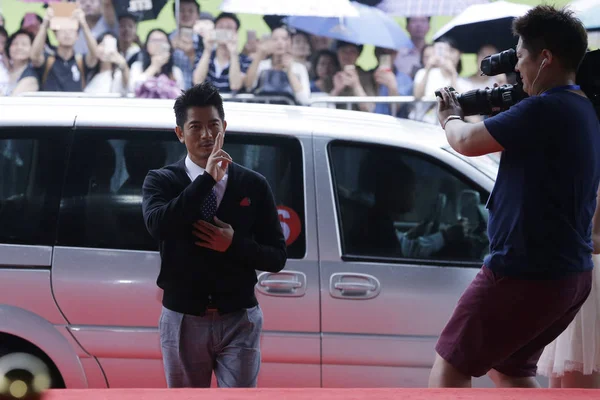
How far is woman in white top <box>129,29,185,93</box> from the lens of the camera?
8227 mm

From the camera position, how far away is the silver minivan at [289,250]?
3.64 m

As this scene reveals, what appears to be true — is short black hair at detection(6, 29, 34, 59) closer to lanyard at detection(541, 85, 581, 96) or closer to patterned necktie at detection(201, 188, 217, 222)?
patterned necktie at detection(201, 188, 217, 222)

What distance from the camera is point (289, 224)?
147 inches

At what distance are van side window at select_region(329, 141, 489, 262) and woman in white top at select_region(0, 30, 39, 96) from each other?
5202 millimetres

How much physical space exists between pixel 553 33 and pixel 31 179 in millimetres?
2316

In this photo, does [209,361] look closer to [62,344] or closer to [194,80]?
[62,344]

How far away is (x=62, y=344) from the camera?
11.9 feet

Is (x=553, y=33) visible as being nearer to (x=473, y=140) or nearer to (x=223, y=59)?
(x=473, y=140)

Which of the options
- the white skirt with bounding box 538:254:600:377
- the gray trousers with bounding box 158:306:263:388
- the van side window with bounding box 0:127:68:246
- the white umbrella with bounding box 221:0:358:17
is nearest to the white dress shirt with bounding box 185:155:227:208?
the gray trousers with bounding box 158:306:263:388

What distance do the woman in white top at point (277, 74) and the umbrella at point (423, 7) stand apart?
41.9 inches

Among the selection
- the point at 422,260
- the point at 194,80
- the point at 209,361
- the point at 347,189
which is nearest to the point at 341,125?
the point at 347,189

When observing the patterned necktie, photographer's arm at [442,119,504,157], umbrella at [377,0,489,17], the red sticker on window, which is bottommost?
the red sticker on window

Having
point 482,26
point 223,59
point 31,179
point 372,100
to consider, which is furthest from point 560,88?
point 223,59

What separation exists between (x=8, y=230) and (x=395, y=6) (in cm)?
561
